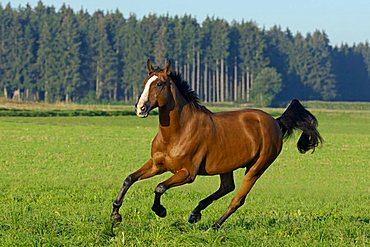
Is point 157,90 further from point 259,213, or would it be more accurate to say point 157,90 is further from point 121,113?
point 121,113

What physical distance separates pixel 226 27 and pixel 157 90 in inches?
5755

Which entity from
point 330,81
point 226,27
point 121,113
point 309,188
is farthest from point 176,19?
point 309,188

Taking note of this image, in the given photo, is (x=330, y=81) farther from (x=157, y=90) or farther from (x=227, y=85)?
(x=157, y=90)

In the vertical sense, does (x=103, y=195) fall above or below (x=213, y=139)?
below

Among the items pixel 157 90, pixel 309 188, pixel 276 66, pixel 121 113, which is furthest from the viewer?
pixel 276 66

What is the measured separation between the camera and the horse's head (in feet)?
34.1

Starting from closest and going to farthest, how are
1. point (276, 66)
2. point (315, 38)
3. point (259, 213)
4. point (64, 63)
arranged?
point (259, 213)
point (64, 63)
point (276, 66)
point (315, 38)

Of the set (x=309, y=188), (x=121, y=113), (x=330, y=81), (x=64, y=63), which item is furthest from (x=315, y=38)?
(x=309, y=188)

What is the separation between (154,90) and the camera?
35.0ft

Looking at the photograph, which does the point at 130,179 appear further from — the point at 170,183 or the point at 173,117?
the point at 173,117

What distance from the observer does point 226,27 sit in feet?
510

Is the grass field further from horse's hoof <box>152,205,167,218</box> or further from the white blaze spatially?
the white blaze

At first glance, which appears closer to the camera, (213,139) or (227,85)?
(213,139)

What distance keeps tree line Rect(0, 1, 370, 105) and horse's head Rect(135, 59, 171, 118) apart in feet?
403
